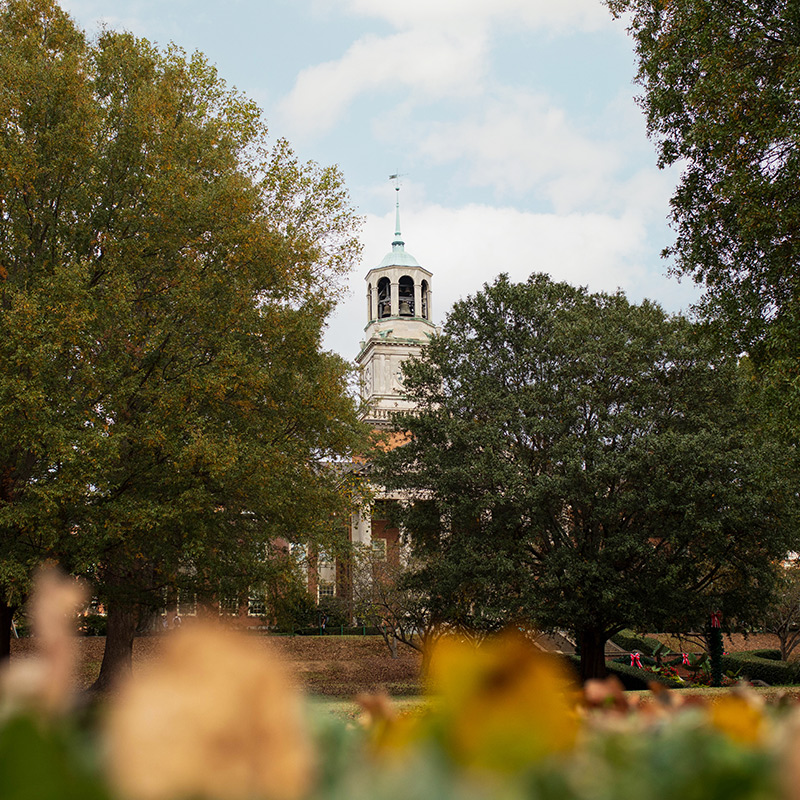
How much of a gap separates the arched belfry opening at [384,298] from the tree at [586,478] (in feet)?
80.6

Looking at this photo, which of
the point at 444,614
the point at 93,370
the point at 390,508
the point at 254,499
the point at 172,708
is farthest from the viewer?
the point at 390,508

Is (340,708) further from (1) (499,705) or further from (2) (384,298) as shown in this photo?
(2) (384,298)

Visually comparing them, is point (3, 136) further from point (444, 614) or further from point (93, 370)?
point (444, 614)

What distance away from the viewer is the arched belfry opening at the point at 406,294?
46.4m

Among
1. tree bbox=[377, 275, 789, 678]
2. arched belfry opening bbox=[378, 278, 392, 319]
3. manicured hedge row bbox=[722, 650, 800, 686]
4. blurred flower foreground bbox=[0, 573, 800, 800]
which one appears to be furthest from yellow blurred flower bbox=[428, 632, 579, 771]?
arched belfry opening bbox=[378, 278, 392, 319]

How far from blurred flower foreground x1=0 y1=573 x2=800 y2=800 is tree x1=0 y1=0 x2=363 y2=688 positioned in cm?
1193

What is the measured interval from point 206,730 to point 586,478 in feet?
62.3

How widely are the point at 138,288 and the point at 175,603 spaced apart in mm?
6144

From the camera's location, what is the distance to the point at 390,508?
21797 millimetres

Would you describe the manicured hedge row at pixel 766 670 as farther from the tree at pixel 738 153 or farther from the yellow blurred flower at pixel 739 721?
the yellow blurred flower at pixel 739 721

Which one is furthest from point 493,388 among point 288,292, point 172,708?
point 172,708

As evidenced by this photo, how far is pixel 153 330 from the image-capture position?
14.1m

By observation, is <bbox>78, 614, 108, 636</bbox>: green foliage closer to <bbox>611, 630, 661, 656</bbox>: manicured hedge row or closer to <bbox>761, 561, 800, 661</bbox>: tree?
<bbox>611, 630, 661, 656</bbox>: manicured hedge row

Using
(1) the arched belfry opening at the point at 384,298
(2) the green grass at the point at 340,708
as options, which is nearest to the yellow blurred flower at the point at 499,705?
(2) the green grass at the point at 340,708
